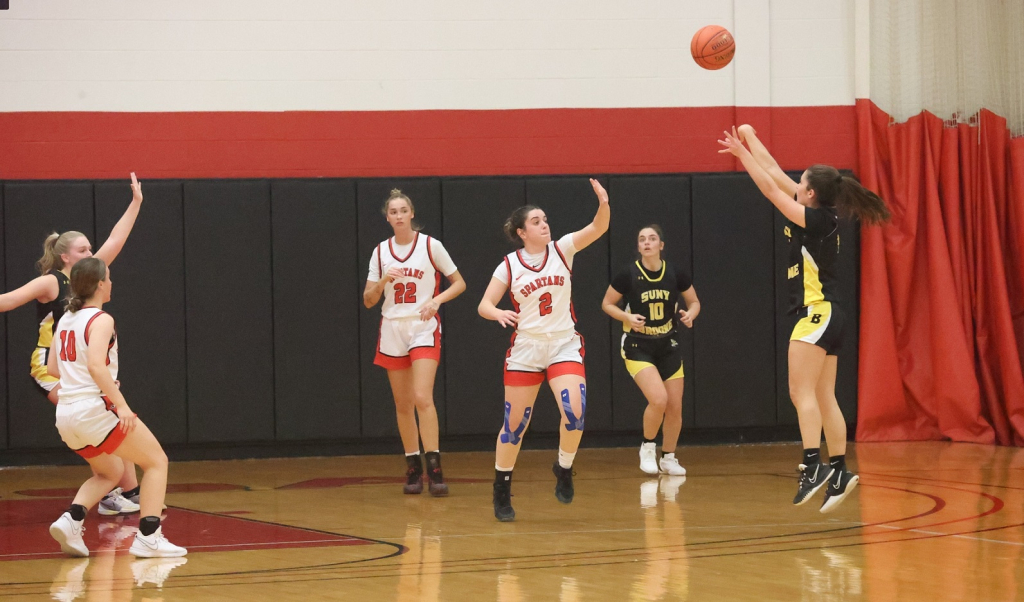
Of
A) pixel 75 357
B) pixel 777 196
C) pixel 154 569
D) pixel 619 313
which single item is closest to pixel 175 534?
pixel 154 569

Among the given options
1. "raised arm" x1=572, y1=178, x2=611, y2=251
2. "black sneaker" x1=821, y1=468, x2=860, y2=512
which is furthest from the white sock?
"black sneaker" x1=821, y1=468, x2=860, y2=512

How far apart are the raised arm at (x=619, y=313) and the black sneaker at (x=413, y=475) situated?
1.62 m

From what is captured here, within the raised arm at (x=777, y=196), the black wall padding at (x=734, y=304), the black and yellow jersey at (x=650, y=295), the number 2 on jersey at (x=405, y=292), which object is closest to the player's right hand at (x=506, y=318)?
the raised arm at (x=777, y=196)

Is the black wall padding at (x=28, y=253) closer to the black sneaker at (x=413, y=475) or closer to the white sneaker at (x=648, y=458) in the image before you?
the black sneaker at (x=413, y=475)

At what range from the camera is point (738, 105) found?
966 cm

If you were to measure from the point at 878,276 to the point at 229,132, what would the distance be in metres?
5.59

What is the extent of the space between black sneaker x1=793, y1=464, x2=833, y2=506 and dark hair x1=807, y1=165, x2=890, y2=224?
4.20ft

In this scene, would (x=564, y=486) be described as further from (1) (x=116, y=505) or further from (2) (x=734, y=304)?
Result: (2) (x=734, y=304)

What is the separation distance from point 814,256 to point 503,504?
207 centimetres

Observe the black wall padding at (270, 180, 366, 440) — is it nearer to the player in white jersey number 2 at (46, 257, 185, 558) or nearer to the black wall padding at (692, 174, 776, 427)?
the black wall padding at (692, 174, 776, 427)

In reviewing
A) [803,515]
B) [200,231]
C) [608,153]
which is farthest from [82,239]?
[608,153]

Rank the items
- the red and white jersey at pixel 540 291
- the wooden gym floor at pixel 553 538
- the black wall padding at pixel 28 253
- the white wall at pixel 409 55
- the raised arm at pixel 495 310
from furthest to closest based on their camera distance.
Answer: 1. the white wall at pixel 409 55
2. the black wall padding at pixel 28 253
3. the red and white jersey at pixel 540 291
4. the raised arm at pixel 495 310
5. the wooden gym floor at pixel 553 538

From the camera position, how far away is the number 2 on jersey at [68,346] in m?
4.98

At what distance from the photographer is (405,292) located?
706 centimetres
